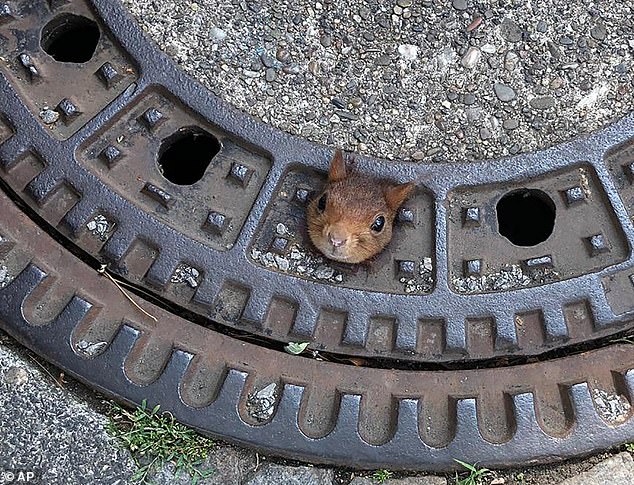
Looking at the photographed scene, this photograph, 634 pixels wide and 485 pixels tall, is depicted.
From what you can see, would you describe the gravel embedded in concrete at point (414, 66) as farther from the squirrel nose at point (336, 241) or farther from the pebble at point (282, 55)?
the squirrel nose at point (336, 241)

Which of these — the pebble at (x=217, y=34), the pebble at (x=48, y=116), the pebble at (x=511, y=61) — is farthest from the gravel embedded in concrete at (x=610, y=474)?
the pebble at (x=48, y=116)

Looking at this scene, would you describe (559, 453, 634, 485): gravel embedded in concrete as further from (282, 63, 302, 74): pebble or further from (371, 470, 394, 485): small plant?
(282, 63, 302, 74): pebble

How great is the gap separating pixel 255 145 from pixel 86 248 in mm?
505

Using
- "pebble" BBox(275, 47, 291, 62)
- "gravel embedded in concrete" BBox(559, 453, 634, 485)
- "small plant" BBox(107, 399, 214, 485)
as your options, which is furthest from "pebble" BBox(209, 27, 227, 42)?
"gravel embedded in concrete" BBox(559, 453, 634, 485)

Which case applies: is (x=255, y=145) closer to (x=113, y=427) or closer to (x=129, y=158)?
(x=129, y=158)

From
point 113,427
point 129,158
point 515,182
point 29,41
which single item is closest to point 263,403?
point 113,427

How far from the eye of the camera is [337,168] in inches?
80.2

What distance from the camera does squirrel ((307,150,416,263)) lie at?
2020 mm

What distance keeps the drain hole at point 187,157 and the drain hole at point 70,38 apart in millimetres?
333

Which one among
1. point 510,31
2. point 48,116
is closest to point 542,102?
point 510,31

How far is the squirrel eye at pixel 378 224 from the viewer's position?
207 centimetres

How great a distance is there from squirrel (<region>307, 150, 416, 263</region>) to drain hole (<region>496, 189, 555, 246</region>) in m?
0.31

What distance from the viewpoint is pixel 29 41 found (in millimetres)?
2158

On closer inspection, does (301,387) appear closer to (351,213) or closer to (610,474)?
(351,213)
